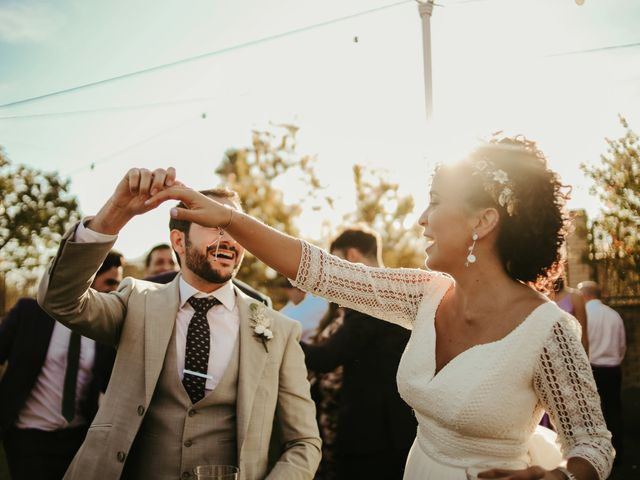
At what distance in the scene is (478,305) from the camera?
2.44 m

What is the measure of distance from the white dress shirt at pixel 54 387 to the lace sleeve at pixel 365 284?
2.81 m

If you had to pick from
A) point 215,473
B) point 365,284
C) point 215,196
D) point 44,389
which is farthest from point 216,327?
point 44,389

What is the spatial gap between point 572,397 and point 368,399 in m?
2.08

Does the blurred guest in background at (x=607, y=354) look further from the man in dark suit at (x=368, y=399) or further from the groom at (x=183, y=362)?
the groom at (x=183, y=362)

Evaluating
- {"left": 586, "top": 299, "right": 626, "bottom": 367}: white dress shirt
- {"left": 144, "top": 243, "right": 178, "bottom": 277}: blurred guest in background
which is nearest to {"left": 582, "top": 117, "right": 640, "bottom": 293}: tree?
{"left": 586, "top": 299, "right": 626, "bottom": 367}: white dress shirt

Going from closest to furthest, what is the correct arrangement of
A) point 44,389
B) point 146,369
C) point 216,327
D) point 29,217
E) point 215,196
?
point 146,369 < point 216,327 < point 215,196 < point 44,389 < point 29,217

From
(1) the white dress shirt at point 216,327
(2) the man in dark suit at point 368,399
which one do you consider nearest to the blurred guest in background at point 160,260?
(2) the man in dark suit at point 368,399

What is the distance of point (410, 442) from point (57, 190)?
1072 inches

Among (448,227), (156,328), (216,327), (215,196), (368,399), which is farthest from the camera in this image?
(368,399)

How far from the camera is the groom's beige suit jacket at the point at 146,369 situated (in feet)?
7.93

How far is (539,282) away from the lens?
2.51 meters

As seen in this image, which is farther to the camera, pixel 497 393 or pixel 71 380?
pixel 71 380

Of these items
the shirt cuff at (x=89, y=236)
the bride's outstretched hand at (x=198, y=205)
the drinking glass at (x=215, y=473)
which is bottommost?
the drinking glass at (x=215, y=473)

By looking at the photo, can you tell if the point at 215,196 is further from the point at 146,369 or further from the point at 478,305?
the point at 478,305
